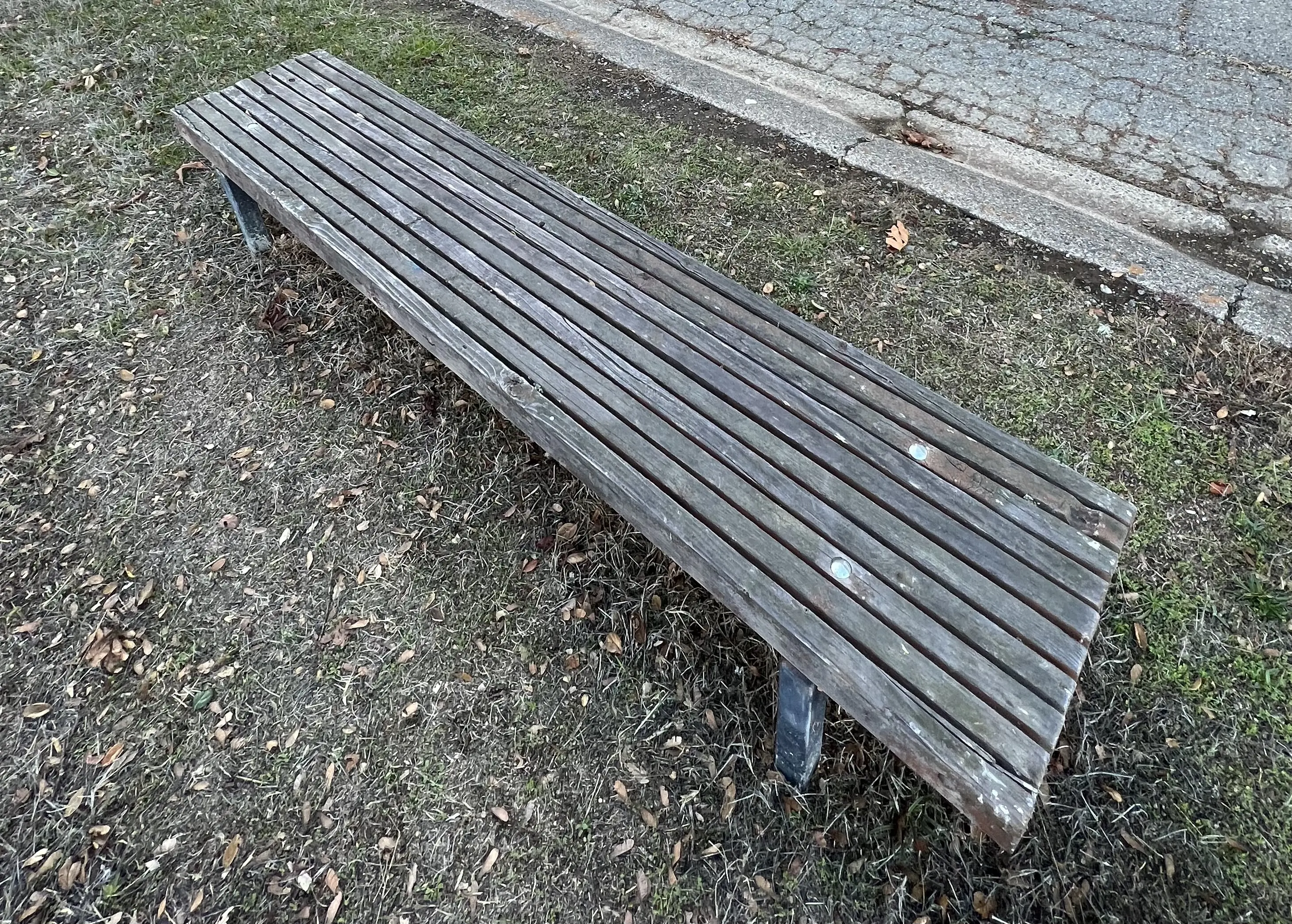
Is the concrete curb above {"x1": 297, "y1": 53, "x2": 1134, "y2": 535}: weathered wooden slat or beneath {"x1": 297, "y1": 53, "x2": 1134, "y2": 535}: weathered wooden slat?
beneath

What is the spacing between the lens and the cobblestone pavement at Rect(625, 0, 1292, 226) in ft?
10.4

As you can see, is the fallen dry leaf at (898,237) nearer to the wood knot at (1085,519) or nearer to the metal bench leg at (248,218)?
the wood knot at (1085,519)

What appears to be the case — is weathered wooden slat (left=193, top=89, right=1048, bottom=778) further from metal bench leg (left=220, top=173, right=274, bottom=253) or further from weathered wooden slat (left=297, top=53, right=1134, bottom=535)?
metal bench leg (left=220, top=173, right=274, bottom=253)

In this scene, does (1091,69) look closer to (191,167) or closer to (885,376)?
(885,376)

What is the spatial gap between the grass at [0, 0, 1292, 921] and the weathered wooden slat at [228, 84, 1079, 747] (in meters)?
0.59

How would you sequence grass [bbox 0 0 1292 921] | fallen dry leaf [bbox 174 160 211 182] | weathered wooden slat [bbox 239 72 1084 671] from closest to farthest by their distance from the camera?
weathered wooden slat [bbox 239 72 1084 671] < grass [bbox 0 0 1292 921] < fallen dry leaf [bbox 174 160 211 182]

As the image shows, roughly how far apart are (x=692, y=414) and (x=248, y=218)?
228 cm

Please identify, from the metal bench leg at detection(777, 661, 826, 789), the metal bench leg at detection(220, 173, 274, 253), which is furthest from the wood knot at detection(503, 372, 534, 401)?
the metal bench leg at detection(220, 173, 274, 253)

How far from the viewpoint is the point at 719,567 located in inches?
59.0

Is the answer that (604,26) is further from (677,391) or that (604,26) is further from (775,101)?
(677,391)

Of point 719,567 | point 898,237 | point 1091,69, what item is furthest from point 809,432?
point 1091,69

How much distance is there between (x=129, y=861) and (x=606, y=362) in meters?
1.58

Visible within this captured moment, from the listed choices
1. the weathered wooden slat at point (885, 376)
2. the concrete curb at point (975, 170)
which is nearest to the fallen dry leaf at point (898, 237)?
the concrete curb at point (975, 170)

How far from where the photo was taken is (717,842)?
176 centimetres
